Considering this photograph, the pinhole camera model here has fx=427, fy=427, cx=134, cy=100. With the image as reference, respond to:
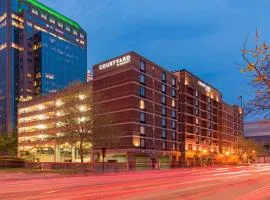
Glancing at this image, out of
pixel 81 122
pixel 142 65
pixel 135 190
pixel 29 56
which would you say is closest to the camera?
pixel 135 190

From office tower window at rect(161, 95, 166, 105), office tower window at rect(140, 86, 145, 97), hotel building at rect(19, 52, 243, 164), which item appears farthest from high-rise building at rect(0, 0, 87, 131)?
office tower window at rect(140, 86, 145, 97)

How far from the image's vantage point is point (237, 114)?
501 ft

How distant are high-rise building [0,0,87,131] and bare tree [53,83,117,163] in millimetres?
104498

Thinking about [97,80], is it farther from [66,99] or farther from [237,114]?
[237,114]

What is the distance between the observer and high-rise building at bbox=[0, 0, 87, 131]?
167m

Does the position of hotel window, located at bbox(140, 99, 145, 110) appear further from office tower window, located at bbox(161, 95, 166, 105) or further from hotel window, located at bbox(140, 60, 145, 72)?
office tower window, located at bbox(161, 95, 166, 105)

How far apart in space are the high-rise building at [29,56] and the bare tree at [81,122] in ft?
343

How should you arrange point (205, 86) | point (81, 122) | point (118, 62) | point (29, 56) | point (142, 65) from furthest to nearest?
point (29, 56), point (205, 86), point (142, 65), point (118, 62), point (81, 122)

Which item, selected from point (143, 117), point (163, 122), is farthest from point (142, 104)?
point (163, 122)

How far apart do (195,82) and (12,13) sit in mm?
95343

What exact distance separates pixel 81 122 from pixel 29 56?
121 metres

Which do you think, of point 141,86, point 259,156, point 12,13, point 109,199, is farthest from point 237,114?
point 109,199

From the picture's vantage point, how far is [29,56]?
17512 centimetres

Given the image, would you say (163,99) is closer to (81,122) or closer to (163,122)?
(163,122)
